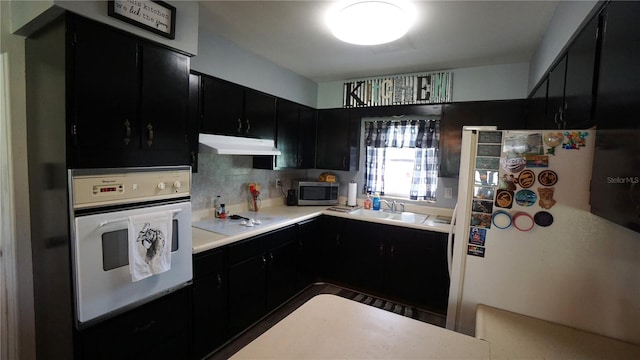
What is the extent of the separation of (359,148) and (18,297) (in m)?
3.26

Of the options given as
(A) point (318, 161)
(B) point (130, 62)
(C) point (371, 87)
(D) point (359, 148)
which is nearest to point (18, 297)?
(B) point (130, 62)

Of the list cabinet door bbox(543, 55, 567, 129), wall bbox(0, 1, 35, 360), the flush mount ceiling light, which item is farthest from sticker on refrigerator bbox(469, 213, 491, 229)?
wall bbox(0, 1, 35, 360)

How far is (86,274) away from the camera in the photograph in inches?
54.6

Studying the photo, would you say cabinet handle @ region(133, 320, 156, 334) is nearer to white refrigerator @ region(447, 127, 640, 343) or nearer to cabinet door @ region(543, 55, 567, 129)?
white refrigerator @ region(447, 127, 640, 343)

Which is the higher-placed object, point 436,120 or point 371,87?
point 371,87

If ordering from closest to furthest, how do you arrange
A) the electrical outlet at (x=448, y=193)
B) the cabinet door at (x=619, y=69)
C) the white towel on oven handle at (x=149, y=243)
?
the cabinet door at (x=619, y=69), the white towel on oven handle at (x=149, y=243), the electrical outlet at (x=448, y=193)

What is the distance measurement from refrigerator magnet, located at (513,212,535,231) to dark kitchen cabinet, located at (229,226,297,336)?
1.82m

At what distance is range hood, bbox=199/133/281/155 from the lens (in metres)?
2.26

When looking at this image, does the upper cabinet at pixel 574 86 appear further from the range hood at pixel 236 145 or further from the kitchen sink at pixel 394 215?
the range hood at pixel 236 145

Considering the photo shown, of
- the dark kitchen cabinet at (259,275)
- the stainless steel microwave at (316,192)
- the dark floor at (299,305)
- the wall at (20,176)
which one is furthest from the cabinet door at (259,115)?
the dark floor at (299,305)

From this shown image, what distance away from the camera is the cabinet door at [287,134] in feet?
10.2

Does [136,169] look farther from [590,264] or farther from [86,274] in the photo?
[590,264]

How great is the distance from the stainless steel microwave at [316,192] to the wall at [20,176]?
7.79 ft

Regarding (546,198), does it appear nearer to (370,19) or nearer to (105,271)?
(370,19)
